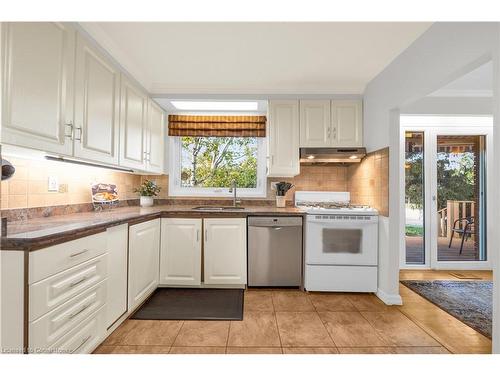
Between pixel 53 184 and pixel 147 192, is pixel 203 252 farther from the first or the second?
pixel 53 184

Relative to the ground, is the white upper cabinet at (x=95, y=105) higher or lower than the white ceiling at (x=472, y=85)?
lower

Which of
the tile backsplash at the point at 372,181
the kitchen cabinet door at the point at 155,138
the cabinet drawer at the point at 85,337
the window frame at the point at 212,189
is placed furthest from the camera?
the window frame at the point at 212,189

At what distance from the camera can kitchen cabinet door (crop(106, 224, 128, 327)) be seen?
6.05ft

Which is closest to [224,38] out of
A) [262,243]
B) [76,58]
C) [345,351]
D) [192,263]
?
[76,58]

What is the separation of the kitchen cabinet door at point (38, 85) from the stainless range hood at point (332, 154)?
2339mm

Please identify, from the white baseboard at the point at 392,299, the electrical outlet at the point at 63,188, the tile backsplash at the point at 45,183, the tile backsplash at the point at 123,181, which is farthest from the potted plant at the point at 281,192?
the electrical outlet at the point at 63,188

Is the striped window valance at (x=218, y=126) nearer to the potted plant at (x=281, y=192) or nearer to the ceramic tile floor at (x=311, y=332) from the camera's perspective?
the potted plant at (x=281, y=192)

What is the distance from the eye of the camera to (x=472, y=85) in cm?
314

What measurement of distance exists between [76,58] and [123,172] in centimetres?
160

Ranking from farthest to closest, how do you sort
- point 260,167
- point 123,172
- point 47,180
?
1. point 260,167
2. point 123,172
3. point 47,180

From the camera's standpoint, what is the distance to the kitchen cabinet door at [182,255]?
9.28ft

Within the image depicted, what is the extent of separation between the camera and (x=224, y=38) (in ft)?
7.08

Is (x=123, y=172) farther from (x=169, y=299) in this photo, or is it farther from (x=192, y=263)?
(x=169, y=299)

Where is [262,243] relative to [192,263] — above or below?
above
